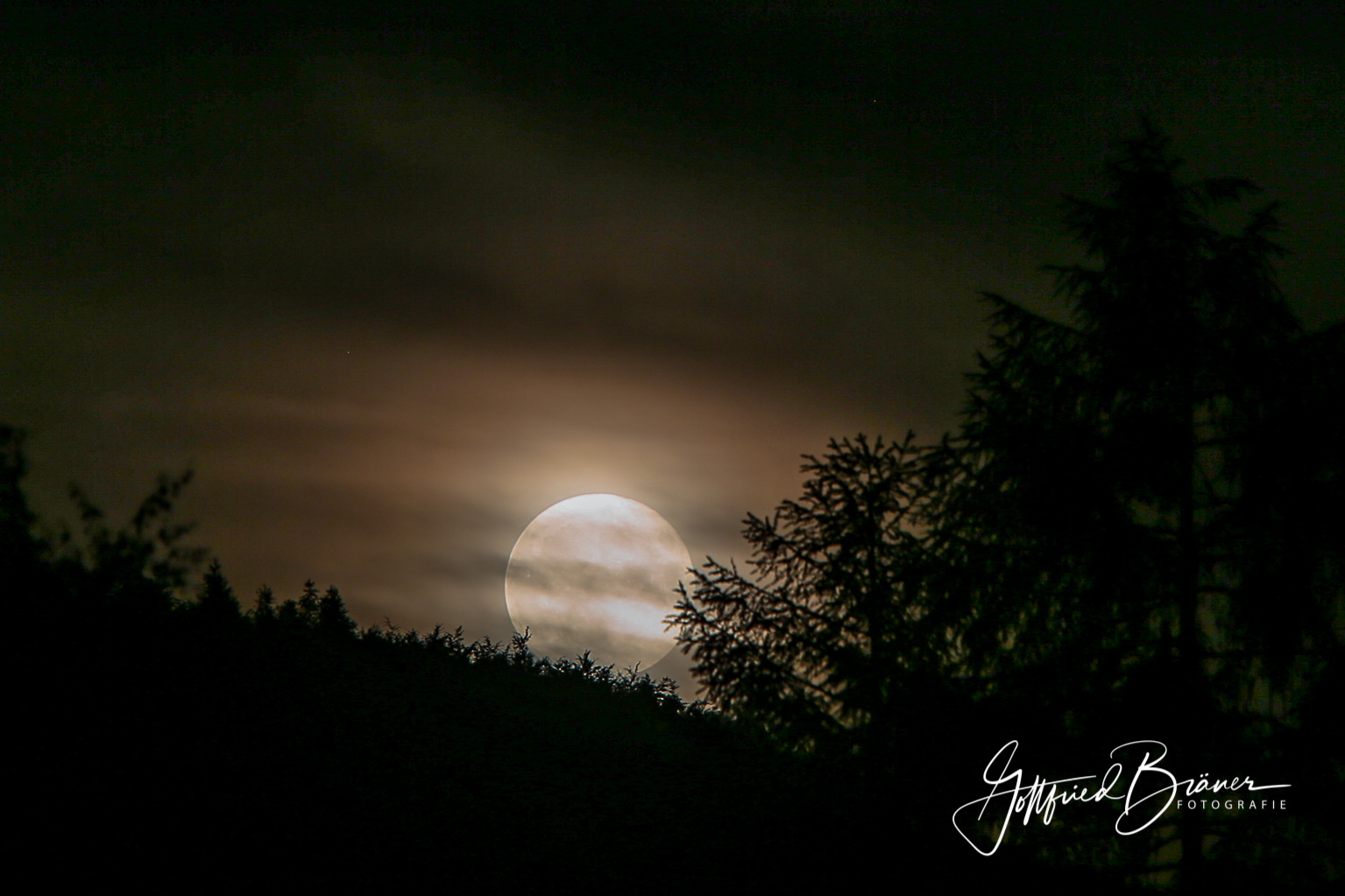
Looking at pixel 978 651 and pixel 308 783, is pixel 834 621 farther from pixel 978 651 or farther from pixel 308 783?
pixel 308 783

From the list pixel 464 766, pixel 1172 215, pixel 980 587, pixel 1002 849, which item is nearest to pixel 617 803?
pixel 464 766

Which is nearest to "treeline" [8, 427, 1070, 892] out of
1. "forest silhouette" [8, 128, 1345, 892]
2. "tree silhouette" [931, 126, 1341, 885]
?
"forest silhouette" [8, 128, 1345, 892]

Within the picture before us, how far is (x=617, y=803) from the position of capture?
586 inches

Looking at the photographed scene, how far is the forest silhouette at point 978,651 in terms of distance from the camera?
359 inches

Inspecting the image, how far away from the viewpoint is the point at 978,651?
9961 millimetres

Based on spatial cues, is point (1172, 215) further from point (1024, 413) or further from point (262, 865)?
point (262, 865)

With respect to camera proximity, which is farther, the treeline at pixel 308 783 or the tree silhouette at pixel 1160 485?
the treeline at pixel 308 783

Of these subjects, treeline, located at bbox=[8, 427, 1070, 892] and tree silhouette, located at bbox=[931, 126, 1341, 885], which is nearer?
tree silhouette, located at bbox=[931, 126, 1341, 885]

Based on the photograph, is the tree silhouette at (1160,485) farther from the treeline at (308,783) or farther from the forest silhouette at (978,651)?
the treeline at (308,783)

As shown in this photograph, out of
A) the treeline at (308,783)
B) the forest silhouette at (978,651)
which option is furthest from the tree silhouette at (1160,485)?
the treeline at (308,783)

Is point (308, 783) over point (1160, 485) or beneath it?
beneath

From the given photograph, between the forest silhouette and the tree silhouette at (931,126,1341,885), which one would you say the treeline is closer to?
the forest silhouette

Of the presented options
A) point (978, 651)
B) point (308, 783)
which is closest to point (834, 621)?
point (978, 651)

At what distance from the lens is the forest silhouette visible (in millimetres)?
9109
